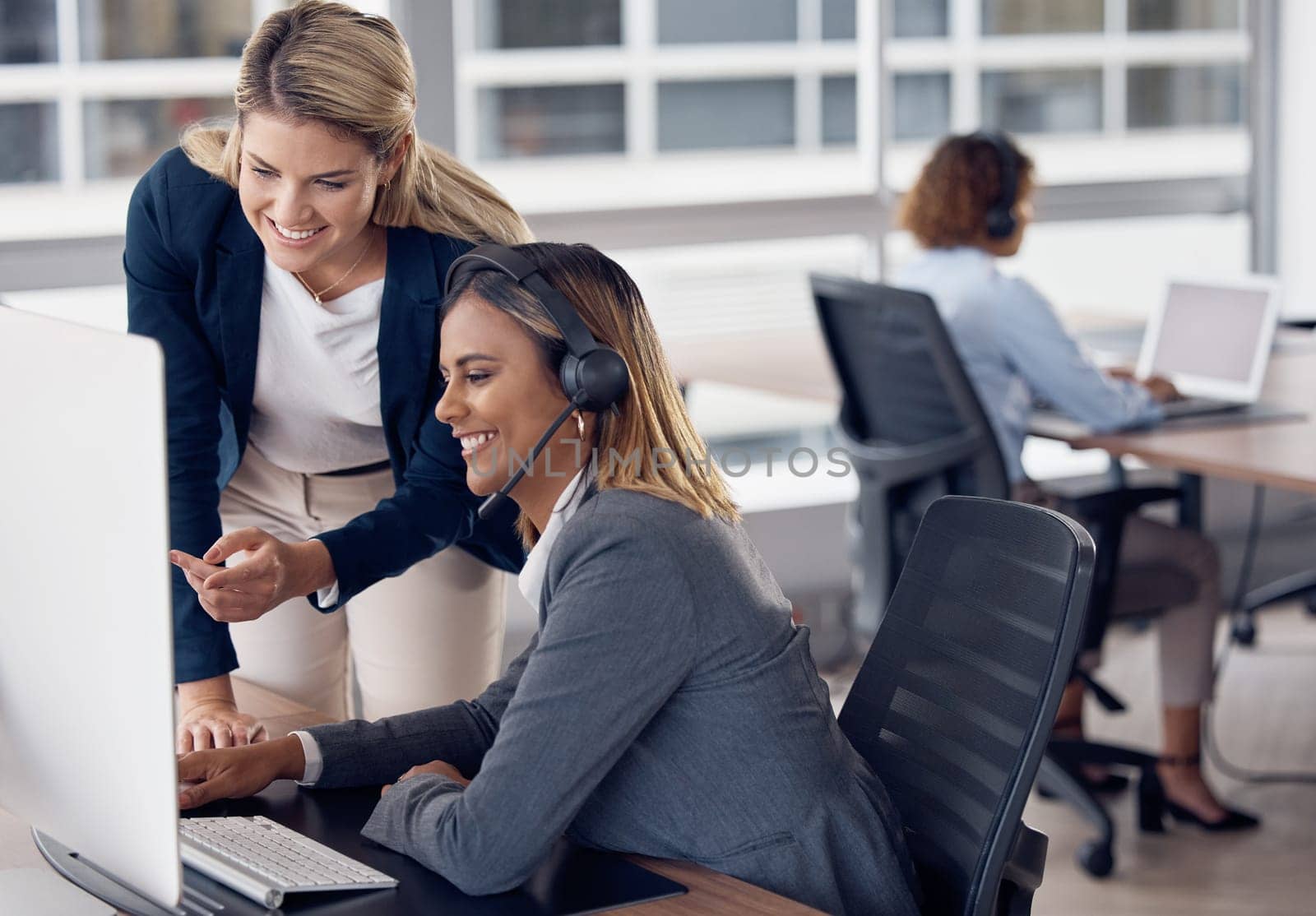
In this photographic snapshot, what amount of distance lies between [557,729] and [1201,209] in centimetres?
402

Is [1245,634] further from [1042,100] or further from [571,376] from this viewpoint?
[571,376]

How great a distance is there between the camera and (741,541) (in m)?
1.34

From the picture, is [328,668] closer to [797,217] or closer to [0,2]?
[0,2]

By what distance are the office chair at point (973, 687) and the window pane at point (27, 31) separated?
8.39 feet

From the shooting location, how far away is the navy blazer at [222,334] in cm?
173

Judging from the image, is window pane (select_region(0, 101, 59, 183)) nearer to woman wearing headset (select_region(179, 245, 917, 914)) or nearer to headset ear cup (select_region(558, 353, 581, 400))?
woman wearing headset (select_region(179, 245, 917, 914))

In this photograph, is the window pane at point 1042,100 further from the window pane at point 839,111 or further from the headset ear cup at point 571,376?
the headset ear cup at point 571,376

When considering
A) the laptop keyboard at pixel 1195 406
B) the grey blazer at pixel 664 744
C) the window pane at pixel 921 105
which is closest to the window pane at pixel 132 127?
the window pane at pixel 921 105

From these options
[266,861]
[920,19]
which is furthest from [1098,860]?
[920,19]

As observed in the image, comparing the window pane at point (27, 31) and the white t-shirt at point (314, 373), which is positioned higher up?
the window pane at point (27, 31)

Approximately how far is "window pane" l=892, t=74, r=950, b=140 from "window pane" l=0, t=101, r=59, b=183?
82.8 inches

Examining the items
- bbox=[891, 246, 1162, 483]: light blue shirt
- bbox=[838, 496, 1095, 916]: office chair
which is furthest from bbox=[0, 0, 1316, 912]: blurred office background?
bbox=[838, 496, 1095, 916]: office chair

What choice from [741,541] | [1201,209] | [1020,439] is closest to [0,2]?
[1020,439]

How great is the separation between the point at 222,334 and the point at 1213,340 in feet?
7.31
